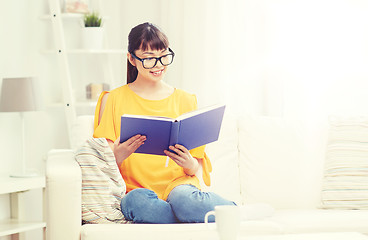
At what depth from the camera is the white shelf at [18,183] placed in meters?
3.09

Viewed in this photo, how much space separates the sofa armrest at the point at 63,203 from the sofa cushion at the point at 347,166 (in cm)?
123

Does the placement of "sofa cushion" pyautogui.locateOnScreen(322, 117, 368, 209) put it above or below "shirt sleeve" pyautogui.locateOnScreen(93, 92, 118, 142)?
below

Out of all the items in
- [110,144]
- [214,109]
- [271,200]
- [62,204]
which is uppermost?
[214,109]

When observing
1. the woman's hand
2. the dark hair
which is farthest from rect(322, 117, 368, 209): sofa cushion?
the dark hair

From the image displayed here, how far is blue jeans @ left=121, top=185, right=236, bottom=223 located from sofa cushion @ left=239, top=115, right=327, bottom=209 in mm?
616

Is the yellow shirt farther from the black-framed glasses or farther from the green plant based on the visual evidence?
the green plant

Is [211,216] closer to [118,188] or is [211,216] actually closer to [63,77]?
[118,188]

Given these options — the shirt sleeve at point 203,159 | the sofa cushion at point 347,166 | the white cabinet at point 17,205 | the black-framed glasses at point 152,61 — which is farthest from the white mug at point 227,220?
the white cabinet at point 17,205

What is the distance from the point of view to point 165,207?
219 centimetres

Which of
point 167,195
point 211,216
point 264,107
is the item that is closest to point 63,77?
point 264,107

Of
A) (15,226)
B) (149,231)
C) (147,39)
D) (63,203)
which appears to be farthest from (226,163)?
(15,226)

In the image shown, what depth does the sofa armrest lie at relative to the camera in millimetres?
2076

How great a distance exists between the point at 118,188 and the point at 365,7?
191cm

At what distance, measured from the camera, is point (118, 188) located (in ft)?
7.28
